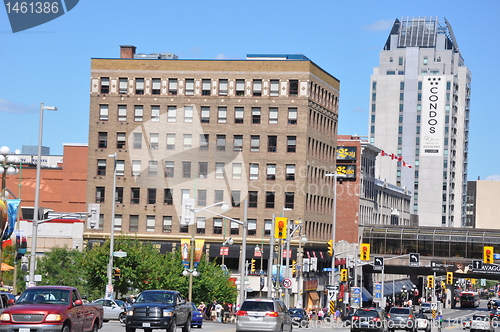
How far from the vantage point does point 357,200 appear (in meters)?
127

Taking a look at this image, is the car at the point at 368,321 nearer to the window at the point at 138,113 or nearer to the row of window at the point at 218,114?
the row of window at the point at 218,114

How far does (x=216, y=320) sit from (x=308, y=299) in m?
38.1

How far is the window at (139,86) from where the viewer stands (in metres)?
98.2

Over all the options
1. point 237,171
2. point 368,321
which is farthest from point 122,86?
point 368,321

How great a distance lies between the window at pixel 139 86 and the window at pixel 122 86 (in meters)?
1.21

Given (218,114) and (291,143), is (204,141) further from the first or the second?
(291,143)

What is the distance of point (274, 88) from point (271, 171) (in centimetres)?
915

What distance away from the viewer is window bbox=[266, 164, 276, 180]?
97.8m

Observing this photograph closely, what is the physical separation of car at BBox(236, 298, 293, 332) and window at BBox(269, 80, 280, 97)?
60.1 metres

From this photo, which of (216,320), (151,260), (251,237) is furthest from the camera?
(251,237)

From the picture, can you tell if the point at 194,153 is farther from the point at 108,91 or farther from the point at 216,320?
the point at 216,320

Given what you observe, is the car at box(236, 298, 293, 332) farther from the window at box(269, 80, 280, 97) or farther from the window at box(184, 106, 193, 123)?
the window at box(184, 106, 193, 123)

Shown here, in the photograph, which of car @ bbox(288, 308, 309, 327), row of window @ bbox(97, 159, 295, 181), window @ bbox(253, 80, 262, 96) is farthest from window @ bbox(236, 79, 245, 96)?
car @ bbox(288, 308, 309, 327)

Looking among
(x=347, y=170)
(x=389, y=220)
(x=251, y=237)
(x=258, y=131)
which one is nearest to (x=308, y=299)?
(x=251, y=237)
